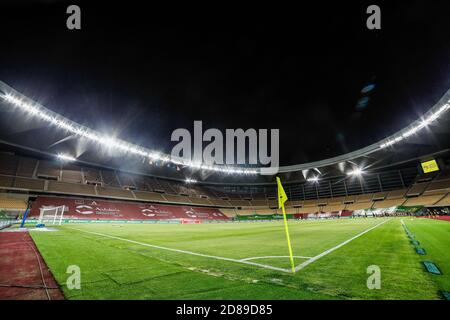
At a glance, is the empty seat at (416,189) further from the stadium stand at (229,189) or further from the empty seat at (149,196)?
the empty seat at (149,196)

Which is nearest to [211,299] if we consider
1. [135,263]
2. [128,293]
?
[128,293]

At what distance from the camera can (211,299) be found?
7.80ft

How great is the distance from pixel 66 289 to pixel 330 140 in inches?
1436

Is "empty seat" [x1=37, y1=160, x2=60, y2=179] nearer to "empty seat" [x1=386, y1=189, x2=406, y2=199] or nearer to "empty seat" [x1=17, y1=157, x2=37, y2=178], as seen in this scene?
"empty seat" [x1=17, y1=157, x2=37, y2=178]

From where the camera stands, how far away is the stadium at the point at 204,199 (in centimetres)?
309

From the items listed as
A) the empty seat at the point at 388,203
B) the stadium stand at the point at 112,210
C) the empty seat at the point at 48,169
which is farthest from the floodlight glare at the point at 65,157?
the empty seat at the point at 388,203

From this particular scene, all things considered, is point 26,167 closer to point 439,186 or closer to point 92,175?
point 92,175

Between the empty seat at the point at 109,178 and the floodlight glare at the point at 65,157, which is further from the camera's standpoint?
the empty seat at the point at 109,178

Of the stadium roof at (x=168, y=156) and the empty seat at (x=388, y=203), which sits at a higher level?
the stadium roof at (x=168, y=156)

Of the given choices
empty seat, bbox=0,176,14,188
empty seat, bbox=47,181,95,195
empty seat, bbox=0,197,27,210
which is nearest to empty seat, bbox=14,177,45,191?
empty seat, bbox=0,176,14,188

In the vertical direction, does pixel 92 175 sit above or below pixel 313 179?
below

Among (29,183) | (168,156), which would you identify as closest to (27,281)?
(168,156)

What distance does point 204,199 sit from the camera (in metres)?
55.1

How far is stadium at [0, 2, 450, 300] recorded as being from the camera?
3.09 metres
